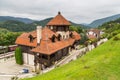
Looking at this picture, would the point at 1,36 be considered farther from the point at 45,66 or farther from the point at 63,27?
the point at 45,66

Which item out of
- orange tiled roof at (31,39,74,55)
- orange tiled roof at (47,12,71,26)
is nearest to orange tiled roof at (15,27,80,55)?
orange tiled roof at (31,39,74,55)

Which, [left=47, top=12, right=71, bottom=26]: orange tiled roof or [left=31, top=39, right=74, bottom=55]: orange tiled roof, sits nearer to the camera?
[left=31, top=39, right=74, bottom=55]: orange tiled roof

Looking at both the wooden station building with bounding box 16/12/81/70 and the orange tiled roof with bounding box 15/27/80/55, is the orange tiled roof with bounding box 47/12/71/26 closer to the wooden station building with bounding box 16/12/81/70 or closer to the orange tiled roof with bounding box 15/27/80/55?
the wooden station building with bounding box 16/12/81/70

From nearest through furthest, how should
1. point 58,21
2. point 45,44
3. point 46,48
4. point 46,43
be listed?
point 46,48, point 45,44, point 46,43, point 58,21

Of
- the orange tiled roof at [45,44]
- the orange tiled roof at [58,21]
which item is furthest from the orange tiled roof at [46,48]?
the orange tiled roof at [58,21]

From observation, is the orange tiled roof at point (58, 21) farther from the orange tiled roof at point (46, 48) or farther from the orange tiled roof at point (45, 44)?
the orange tiled roof at point (46, 48)

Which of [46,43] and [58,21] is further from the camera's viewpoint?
[58,21]

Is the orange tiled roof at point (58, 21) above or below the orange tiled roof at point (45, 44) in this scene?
above

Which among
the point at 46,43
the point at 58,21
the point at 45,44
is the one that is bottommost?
the point at 45,44

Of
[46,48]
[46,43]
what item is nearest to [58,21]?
[46,43]

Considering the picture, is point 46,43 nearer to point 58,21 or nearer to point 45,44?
point 45,44

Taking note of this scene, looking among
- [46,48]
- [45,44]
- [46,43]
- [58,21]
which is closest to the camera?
[46,48]

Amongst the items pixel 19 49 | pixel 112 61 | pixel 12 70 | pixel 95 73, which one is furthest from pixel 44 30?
pixel 95 73

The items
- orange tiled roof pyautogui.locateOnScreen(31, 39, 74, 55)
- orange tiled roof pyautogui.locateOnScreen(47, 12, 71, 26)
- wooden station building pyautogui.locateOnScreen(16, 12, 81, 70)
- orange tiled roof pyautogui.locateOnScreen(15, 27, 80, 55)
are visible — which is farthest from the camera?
orange tiled roof pyautogui.locateOnScreen(47, 12, 71, 26)
